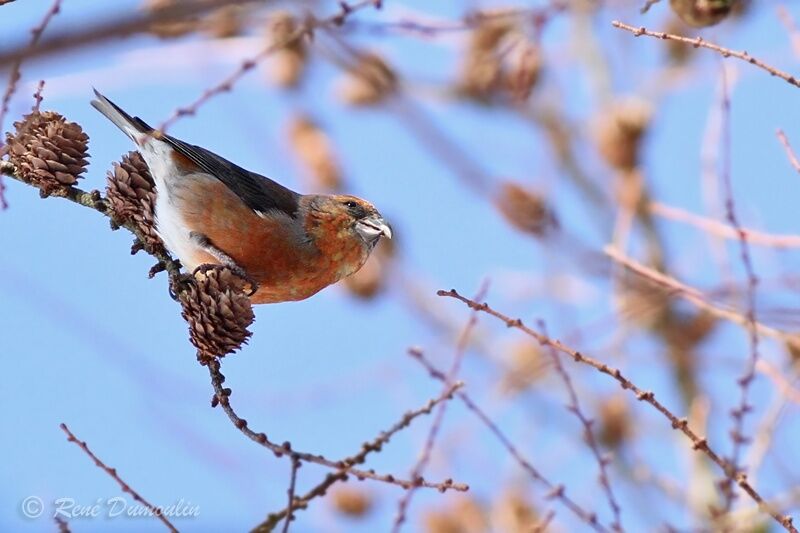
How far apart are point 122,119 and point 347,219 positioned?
3.23 feet

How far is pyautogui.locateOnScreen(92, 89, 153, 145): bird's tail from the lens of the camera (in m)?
3.92

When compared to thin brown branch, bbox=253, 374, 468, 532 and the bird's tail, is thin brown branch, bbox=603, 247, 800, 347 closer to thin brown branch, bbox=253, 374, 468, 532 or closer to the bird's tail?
thin brown branch, bbox=253, 374, 468, 532

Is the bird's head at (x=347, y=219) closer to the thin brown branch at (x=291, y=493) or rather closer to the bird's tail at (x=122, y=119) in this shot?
the bird's tail at (x=122, y=119)

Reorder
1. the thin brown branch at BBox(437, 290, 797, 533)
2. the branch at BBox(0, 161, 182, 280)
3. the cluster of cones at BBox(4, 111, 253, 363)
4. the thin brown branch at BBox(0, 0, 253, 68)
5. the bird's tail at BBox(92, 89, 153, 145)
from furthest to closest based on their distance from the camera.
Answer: the bird's tail at BBox(92, 89, 153, 145), the branch at BBox(0, 161, 182, 280), the cluster of cones at BBox(4, 111, 253, 363), the thin brown branch at BBox(437, 290, 797, 533), the thin brown branch at BBox(0, 0, 253, 68)

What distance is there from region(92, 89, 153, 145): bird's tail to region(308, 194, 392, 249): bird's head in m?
0.76

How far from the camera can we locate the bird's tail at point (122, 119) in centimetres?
392

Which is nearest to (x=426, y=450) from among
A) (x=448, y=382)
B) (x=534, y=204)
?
(x=448, y=382)

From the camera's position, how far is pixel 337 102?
855 centimetres

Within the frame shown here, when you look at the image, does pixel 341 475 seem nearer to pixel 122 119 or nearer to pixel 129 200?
pixel 129 200

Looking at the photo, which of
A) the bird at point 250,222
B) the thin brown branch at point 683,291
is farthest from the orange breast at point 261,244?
the thin brown branch at point 683,291

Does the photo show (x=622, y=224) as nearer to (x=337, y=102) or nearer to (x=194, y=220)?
(x=194, y=220)

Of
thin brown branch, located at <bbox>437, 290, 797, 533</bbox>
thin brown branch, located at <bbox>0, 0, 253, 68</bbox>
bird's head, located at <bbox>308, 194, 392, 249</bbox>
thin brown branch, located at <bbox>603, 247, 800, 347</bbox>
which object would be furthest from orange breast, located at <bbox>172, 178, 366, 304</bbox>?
thin brown branch, located at <bbox>0, 0, 253, 68</bbox>

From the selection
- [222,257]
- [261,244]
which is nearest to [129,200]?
[222,257]

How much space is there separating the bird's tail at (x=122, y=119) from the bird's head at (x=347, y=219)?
2.48ft
